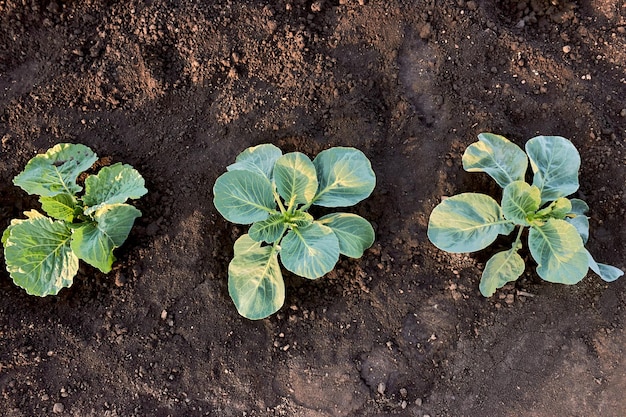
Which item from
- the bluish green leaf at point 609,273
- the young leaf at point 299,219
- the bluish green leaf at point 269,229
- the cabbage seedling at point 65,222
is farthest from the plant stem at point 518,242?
the cabbage seedling at point 65,222

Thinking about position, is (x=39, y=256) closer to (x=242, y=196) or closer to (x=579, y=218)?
(x=242, y=196)

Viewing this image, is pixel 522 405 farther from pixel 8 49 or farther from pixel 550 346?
pixel 8 49

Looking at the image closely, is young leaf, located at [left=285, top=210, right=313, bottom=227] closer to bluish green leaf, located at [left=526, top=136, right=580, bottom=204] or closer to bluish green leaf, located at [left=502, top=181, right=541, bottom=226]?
bluish green leaf, located at [left=502, top=181, right=541, bottom=226]

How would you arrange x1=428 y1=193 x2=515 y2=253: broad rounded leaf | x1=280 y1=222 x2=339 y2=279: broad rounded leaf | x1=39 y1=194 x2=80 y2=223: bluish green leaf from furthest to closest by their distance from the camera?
x1=39 y1=194 x2=80 y2=223: bluish green leaf
x1=428 y1=193 x2=515 y2=253: broad rounded leaf
x1=280 y1=222 x2=339 y2=279: broad rounded leaf

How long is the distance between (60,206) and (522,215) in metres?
2.51

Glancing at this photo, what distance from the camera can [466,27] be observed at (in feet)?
10.2

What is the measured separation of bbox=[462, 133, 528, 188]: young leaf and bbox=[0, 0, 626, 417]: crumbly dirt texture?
0.56 feet

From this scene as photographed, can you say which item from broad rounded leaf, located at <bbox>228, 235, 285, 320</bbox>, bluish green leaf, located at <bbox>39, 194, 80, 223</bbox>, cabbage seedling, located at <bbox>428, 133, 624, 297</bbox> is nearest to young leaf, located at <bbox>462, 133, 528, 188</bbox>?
cabbage seedling, located at <bbox>428, 133, 624, 297</bbox>

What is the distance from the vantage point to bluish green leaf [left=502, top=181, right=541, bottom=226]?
2.71m

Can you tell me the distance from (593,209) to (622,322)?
25.9 inches

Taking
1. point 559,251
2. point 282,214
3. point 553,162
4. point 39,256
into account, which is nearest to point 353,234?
point 282,214

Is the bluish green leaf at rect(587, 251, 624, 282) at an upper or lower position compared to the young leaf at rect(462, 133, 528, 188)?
lower

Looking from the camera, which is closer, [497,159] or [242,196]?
[242,196]

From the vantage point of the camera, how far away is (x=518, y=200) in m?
2.75
